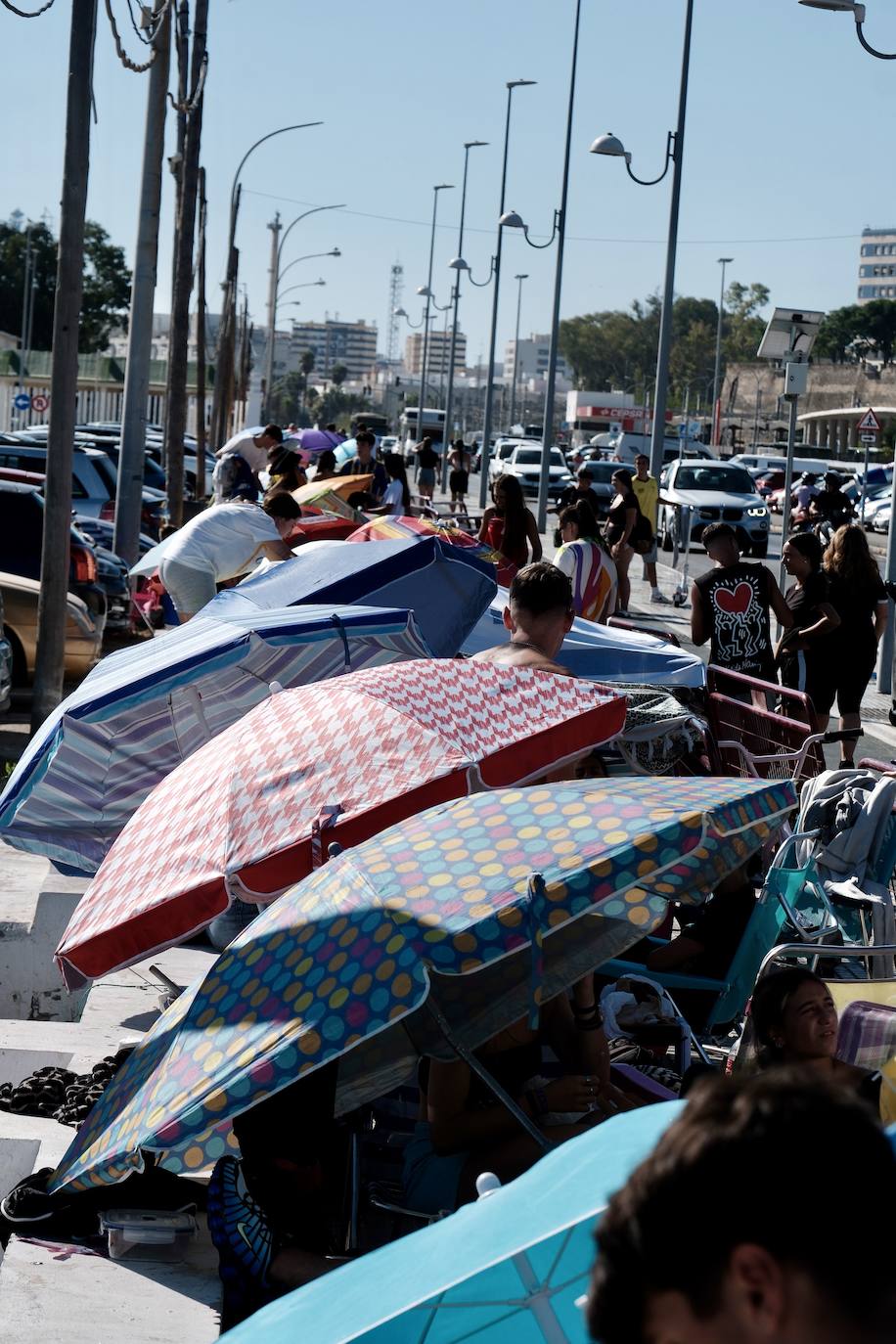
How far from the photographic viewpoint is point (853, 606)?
35.8ft

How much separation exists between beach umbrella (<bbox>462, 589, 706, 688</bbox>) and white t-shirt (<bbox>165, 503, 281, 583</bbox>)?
103 inches

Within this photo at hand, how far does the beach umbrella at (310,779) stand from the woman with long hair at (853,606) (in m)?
5.45

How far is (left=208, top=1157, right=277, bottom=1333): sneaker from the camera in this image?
4.22 metres

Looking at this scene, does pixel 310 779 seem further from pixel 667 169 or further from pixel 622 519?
pixel 667 169

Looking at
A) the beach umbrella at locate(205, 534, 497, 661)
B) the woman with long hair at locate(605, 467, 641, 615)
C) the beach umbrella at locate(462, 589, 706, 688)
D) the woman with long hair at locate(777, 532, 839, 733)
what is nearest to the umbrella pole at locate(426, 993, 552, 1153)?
the beach umbrella at locate(205, 534, 497, 661)

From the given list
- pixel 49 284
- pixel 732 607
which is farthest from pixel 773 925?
pixel 49 284

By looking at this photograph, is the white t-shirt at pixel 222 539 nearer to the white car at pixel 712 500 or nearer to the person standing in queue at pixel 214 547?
the person standing in queue at pixel 214 547

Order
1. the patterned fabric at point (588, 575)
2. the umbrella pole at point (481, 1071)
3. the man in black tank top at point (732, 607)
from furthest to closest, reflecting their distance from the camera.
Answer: the patterned fabric at point (588, 575), the man in black tank top at point (732, 607), the umbrella pole at point (481, 1071)

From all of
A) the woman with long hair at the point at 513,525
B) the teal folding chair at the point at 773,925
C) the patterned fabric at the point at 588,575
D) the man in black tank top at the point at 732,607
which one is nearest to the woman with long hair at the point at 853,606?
the man in black tank top at the point at 732,607

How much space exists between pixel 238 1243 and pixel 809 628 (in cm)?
732

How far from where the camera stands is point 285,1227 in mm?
4473

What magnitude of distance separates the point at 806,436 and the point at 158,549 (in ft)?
432

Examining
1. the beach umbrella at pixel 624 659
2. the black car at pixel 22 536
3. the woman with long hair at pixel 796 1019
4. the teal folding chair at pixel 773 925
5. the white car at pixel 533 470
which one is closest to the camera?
the woman with long hair at pixel 796 1019

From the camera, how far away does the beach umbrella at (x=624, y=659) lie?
9.21 meters
